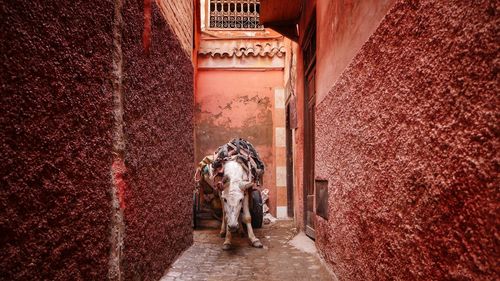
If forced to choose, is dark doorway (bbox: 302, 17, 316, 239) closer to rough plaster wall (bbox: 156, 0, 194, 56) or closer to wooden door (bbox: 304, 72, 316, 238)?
wooden door (bbox: 304, 72, 316, 238)

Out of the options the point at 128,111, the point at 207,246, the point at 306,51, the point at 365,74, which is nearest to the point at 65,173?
the point at 128,111

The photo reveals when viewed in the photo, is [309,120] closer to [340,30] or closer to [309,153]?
[309,153]

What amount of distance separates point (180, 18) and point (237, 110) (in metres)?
4.65

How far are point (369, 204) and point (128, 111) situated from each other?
1.77 m

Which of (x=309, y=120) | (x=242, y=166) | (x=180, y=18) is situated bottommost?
(x=242, y=166)

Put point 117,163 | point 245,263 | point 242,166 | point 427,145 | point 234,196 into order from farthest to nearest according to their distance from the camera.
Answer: point 242,166 < point 234,196 < point 245,263 < point 117,163 < point 427,145

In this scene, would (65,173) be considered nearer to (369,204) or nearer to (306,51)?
(369,204)

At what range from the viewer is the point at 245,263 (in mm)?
3680

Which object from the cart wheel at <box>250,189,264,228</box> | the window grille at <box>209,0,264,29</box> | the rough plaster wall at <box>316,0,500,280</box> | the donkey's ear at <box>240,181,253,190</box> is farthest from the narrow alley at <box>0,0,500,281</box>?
the window grille at <box>209,0,264,29</box>

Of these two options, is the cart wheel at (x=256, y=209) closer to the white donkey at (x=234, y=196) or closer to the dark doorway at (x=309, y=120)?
the white donkey at (x=234, y=196)

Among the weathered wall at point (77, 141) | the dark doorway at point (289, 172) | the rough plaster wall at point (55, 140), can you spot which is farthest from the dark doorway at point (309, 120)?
the rough plaster wall at point (55, 140)

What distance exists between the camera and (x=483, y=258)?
38.9 inches

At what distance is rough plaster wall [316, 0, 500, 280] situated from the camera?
3.24 ft

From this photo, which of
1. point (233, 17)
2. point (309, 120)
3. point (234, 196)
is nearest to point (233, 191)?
point (234, 196)
